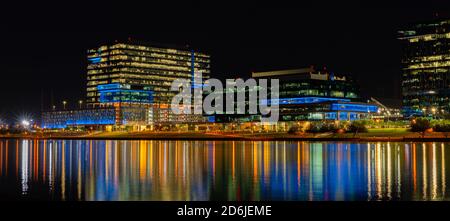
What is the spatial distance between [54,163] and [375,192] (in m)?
39.1

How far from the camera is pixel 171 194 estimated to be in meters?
40.4

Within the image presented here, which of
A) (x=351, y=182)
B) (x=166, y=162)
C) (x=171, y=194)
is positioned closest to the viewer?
(x=171, y=194)
